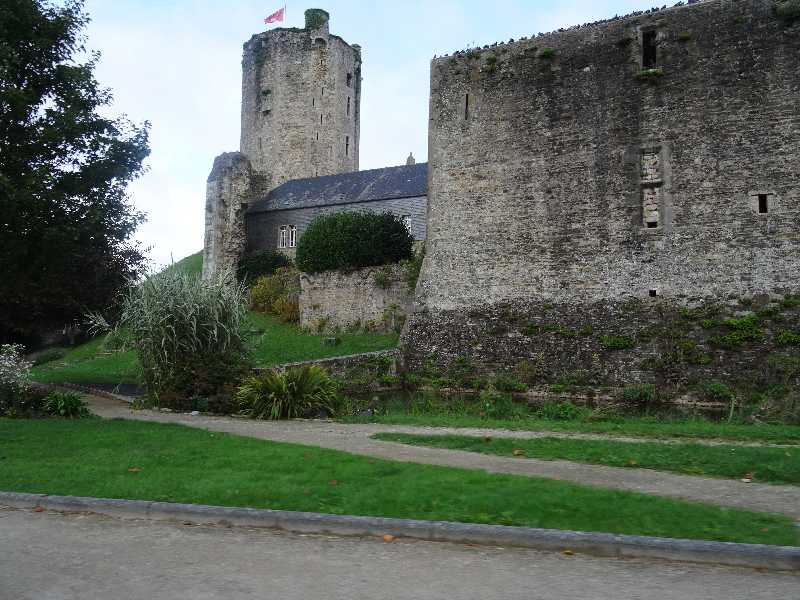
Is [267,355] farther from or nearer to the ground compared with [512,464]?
farther from the ground

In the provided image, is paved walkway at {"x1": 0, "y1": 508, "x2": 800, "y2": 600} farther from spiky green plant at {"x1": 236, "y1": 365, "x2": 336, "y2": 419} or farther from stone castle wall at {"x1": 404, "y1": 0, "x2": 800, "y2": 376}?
stone castle wall at {"x1": 404, "y1": 0, "x2": 800, "y2": 376}

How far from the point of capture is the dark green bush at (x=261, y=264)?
41.2 metres

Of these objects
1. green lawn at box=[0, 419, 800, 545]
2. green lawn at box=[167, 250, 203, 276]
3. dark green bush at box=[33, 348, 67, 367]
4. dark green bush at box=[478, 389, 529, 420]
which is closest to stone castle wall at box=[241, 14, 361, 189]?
green lawn at box=[167, 250, 203, 276]

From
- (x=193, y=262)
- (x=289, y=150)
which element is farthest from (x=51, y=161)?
(x=193, y=262)

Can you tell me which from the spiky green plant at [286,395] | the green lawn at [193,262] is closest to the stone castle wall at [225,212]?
the green lawn at [193,262]

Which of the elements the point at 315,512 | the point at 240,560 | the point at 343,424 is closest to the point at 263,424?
the point at 343,424

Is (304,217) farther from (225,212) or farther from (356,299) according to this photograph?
(356,299)

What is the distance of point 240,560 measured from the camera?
5.31 meters

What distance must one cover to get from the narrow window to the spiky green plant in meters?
11.8

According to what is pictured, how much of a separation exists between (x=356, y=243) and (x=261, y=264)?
472 inches

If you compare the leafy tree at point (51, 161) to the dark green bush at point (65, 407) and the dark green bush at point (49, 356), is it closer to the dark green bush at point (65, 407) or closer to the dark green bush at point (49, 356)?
the dark green bush at point (65, 407)

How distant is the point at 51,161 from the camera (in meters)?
17.5

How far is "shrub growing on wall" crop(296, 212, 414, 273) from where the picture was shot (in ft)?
101

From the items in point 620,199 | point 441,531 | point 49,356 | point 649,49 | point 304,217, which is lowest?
point 441,531
